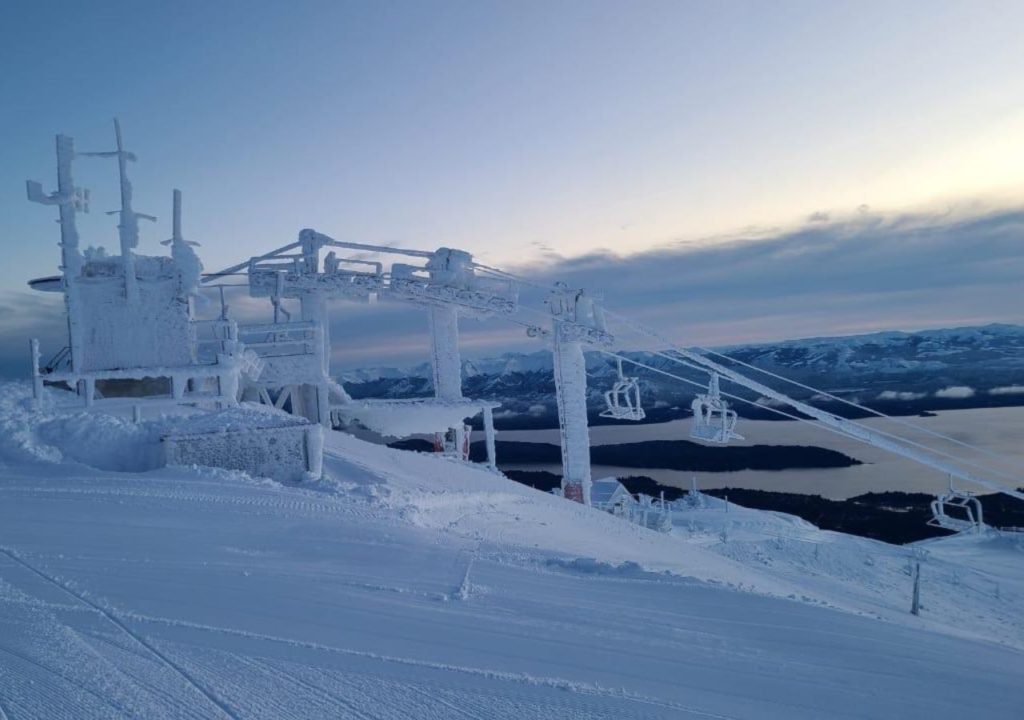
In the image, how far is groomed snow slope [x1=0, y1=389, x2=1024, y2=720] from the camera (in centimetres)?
486

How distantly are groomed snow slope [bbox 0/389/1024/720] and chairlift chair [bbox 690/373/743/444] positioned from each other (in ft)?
33.7

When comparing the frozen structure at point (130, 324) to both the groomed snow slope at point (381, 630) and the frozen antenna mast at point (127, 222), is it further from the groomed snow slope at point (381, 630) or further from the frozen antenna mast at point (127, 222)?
the groomed snow slope at point (381, 630)

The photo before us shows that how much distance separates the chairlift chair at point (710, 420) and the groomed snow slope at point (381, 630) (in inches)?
405

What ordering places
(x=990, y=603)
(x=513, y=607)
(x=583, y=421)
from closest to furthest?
1. (x=513, y=607)
2. (x=990, y=603)
3. (x=583, y=421)

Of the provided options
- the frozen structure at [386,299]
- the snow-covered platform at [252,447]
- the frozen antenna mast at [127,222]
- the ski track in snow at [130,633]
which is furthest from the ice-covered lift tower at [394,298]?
the ski track in snow at [130,633]

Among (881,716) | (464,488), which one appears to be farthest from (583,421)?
(881,716)

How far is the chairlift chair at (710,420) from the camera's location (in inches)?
756

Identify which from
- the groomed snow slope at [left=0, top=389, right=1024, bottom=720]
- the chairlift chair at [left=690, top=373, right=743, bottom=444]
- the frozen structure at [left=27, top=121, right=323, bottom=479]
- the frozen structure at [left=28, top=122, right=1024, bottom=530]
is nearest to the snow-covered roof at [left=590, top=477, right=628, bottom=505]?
the frozen structure at [left=28, top=122, right=1024, bottom=530]

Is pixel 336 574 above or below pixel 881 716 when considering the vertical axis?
above

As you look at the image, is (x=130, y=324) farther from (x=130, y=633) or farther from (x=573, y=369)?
(x=130, y=633)

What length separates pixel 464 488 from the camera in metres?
13.9

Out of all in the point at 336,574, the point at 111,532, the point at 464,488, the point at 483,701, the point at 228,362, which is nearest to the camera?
the point at 483,701

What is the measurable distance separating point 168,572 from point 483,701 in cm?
364

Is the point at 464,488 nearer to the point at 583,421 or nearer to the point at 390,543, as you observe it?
the point at 390,543
